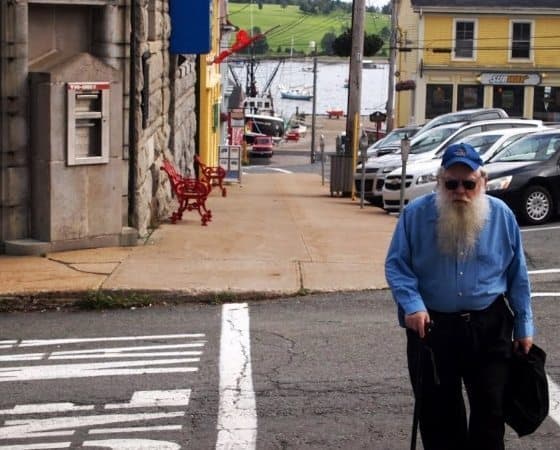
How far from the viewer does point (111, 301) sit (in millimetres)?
11055

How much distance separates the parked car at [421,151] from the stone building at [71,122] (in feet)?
32.7

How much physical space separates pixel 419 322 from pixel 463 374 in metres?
0.41

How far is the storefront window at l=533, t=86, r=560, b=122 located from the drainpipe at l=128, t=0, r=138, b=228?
47.3 m

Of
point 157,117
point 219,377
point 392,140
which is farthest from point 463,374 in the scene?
point 392,140

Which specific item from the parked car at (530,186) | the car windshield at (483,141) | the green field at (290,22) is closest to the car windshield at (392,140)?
the car windshield at (483,141)

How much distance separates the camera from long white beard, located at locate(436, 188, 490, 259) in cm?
575

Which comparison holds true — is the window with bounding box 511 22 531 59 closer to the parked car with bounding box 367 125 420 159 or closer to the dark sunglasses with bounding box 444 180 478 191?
the parked car with bounding box 367 125 420 159

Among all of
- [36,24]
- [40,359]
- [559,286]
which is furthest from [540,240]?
[40,359]

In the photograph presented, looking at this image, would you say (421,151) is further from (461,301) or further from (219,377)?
(461,301)

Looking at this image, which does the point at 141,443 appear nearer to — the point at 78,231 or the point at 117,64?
the point at 78,231

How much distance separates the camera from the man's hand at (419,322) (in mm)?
5625

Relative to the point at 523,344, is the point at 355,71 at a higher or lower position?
higher

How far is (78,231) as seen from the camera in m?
13.3

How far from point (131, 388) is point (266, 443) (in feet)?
5.01
